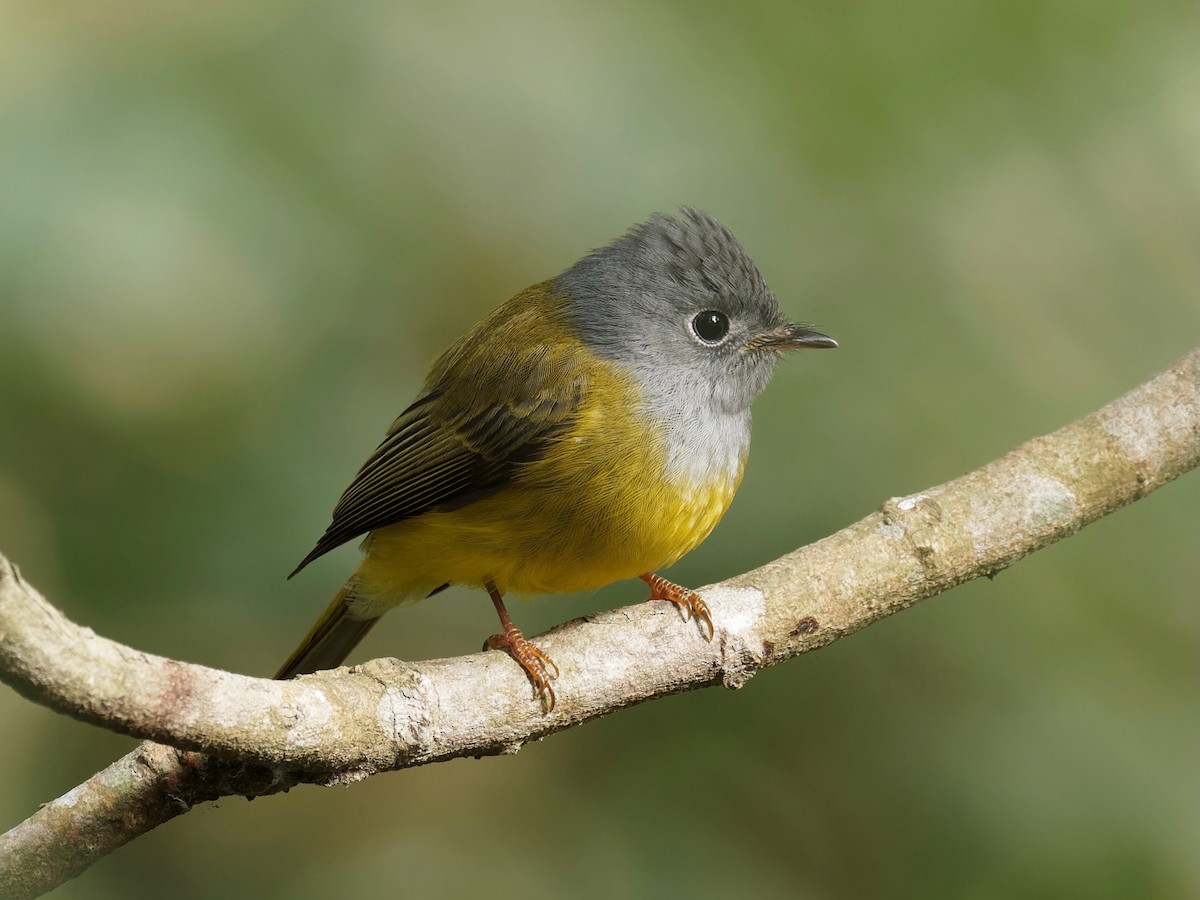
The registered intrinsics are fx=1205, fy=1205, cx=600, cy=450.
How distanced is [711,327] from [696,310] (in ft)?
0.19

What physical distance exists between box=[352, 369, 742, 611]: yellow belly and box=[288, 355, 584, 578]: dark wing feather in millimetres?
43

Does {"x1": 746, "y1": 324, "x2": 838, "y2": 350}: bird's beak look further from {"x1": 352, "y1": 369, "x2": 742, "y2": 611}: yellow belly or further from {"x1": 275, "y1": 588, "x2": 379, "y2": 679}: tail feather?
{"x1": 275, "y1": 588, "x2": 379, "y2": 679}: tail feather

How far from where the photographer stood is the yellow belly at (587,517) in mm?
2666

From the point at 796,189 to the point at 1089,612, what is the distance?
1.48 m

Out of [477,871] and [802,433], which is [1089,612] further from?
[477,871]

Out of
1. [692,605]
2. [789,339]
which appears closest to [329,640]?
[692,605]

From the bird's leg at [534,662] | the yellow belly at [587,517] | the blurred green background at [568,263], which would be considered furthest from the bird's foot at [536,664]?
the blurred green background at [568,263]

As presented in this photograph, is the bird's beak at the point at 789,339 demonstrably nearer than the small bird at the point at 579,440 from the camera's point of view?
No

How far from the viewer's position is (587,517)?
8.74 ft


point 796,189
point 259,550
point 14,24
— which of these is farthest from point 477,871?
point 14,24

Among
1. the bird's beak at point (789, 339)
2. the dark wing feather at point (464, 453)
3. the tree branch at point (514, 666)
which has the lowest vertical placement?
the tree branch at point (514, 666)

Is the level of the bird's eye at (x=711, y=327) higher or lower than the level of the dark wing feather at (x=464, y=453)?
higher

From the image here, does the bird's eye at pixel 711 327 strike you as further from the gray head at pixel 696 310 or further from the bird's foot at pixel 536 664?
the bird's foot at pixel 536 664

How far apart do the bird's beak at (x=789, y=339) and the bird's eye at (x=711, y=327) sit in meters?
0.07
